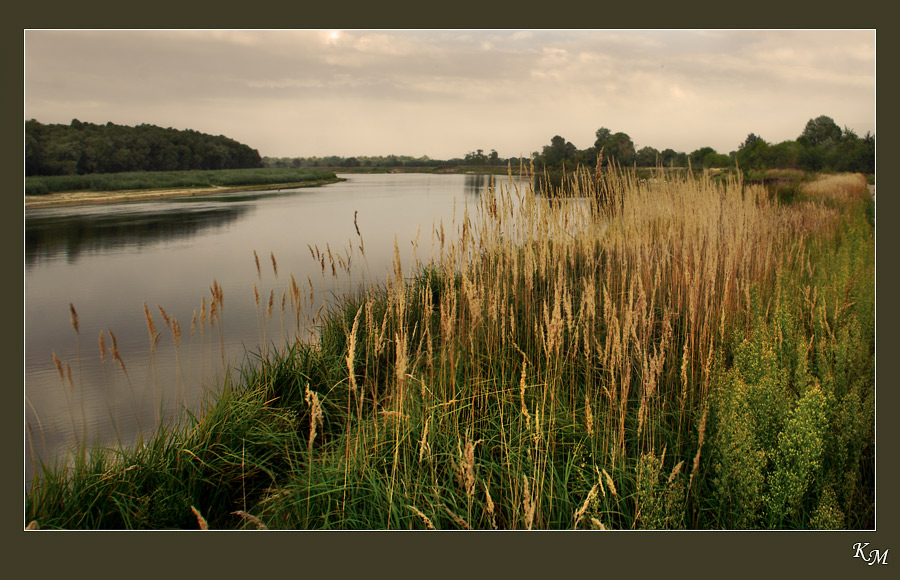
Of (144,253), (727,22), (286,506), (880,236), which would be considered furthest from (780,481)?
(144,253)

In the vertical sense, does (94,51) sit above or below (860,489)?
above

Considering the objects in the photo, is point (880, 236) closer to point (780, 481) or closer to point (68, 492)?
point (780, 481)

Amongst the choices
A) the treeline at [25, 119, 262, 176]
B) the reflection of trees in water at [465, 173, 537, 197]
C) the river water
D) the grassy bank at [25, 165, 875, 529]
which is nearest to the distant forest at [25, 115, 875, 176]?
the treeline at [25, 119, 262, 176]

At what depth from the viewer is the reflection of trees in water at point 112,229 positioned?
337 cm

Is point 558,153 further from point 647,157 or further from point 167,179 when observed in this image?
point 167,179

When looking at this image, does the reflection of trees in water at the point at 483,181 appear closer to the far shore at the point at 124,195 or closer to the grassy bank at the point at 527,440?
the grassy bank at the point at 527,440

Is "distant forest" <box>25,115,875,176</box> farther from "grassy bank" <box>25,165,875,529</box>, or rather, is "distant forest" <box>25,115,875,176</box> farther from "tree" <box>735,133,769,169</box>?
"grassy bank" <box>25,165,875,529</box>

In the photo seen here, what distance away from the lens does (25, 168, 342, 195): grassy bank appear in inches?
137

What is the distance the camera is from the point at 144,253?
15.7ft

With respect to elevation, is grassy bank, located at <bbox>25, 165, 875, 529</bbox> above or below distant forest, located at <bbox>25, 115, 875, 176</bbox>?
below

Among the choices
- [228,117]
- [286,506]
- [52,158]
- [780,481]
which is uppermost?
[228,117]

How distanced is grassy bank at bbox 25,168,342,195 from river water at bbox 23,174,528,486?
150 mm

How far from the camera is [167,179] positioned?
462 centimetres

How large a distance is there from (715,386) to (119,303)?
407 centimetres
